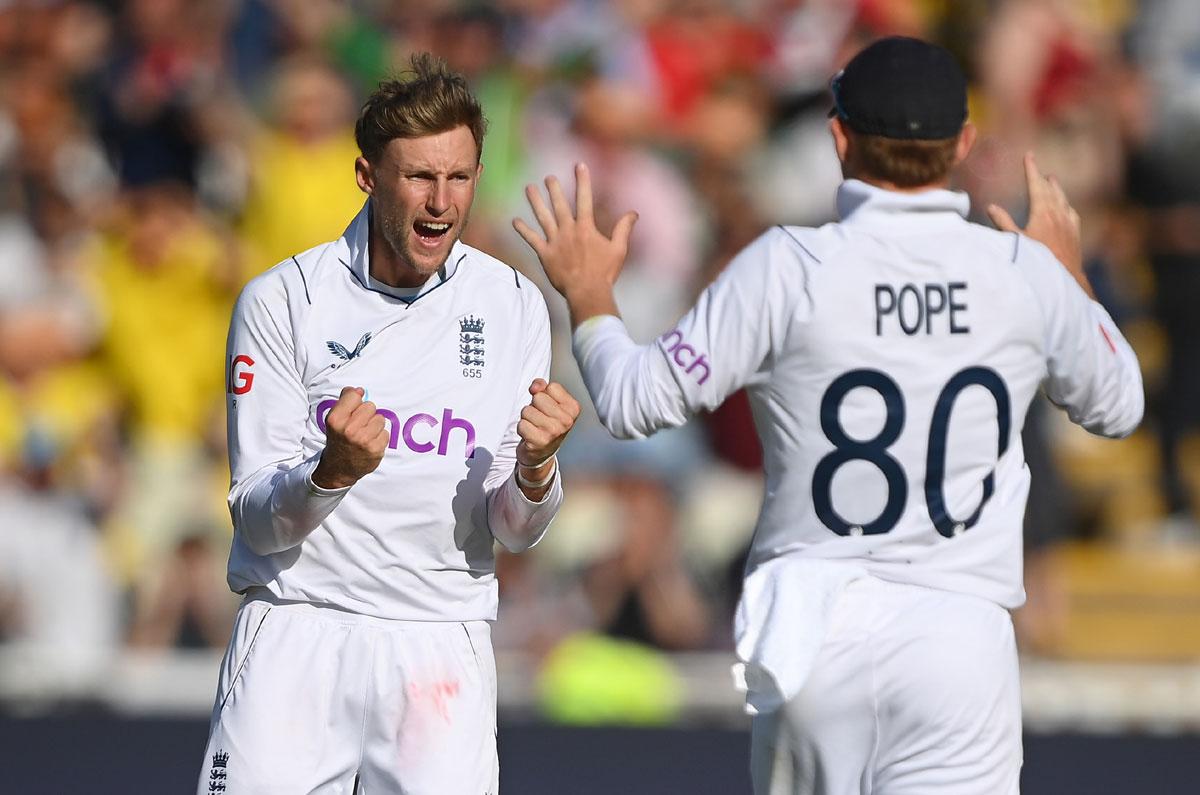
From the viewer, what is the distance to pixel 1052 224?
427cm

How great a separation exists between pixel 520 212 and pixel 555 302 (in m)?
0.55

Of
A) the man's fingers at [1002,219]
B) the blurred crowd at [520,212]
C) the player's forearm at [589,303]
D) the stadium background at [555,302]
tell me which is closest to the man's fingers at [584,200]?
the player's forearm at [589,303]

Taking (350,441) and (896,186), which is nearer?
(350,441)

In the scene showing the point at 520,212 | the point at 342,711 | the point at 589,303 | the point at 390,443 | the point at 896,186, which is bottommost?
the point at 342,711

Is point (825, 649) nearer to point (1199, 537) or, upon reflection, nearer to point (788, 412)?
point (788, 412)

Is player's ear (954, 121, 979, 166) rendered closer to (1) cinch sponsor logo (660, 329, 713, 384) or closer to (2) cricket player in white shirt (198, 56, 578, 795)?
(1) cinch sponsor logo (660, 329, 713, 384)

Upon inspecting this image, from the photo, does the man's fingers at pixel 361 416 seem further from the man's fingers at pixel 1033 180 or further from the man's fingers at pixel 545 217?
the man's fingers at pixel 1033 180

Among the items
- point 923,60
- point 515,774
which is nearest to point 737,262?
point 923,60

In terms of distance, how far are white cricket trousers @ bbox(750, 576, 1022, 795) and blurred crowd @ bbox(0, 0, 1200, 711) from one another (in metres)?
5.06

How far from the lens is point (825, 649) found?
3738 mm

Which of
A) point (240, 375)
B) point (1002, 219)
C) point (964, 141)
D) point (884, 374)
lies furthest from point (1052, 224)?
point (240, 375)

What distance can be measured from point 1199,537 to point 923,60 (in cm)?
621

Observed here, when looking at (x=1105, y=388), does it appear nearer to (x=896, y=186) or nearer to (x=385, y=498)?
(x=896, y=186)

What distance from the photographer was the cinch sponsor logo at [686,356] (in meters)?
3.80
